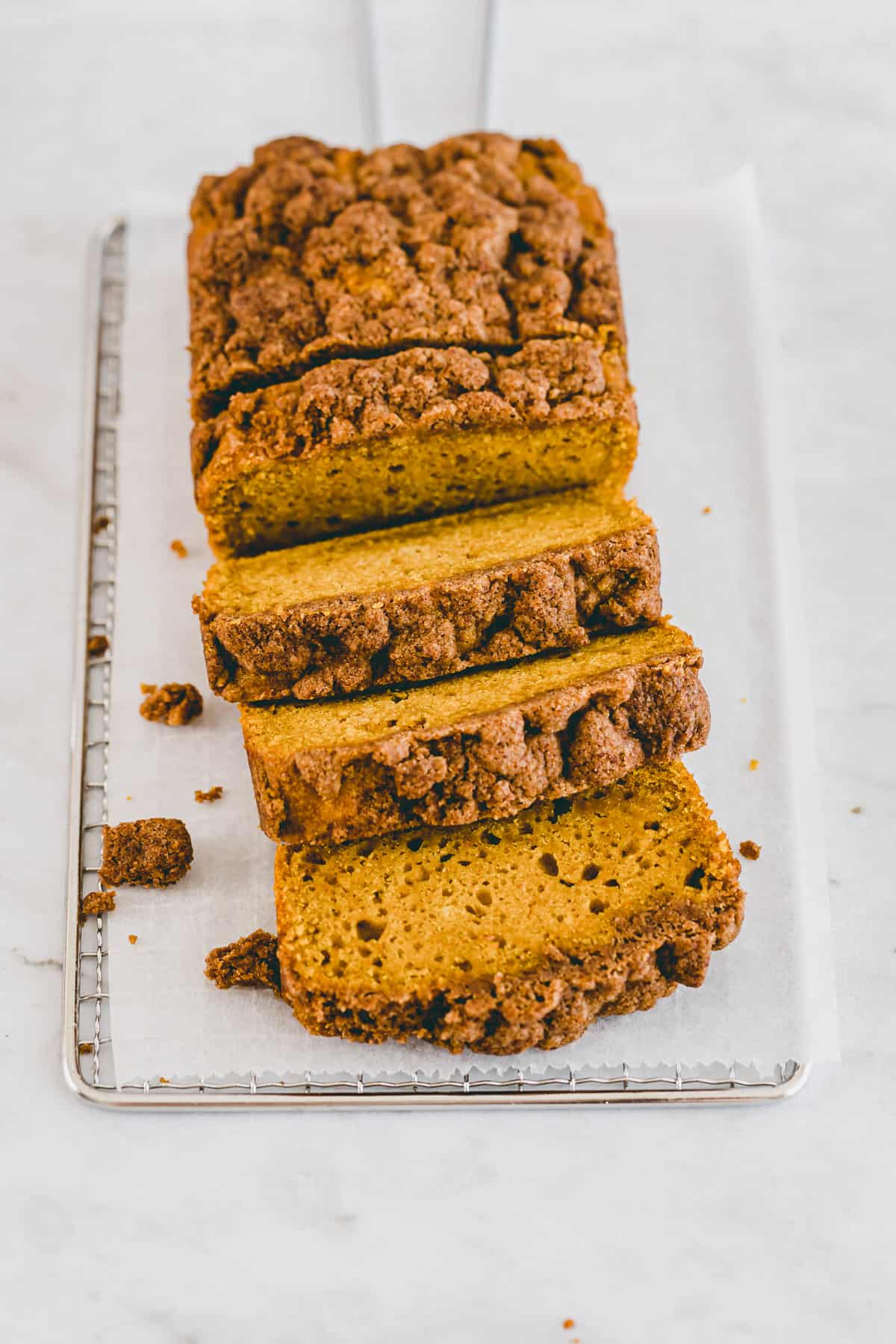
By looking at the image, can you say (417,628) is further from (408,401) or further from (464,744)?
(408,401)

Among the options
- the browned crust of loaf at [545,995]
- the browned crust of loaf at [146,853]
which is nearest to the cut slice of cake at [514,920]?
the browned crust of loaf at [545,995]

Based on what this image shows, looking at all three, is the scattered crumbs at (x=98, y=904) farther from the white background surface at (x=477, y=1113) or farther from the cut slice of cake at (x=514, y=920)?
the cut slice of cake at (x=514, y=920)

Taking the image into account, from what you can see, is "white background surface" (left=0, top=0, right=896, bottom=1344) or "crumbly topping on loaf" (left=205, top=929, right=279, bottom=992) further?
"crumbly topping on loaf" (left=205, top=929, right=279, bottom=992)

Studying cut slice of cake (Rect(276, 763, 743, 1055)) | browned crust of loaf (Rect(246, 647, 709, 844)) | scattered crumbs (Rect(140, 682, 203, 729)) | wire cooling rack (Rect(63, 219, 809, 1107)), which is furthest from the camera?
scattered crumbs (Rect(140, 682, 203, 729))

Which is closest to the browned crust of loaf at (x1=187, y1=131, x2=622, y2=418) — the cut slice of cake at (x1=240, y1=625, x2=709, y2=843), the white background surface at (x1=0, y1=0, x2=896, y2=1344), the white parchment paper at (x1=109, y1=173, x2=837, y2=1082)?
the white parchment paper at (x1=109, y1=173, x2=837, y2=1082)

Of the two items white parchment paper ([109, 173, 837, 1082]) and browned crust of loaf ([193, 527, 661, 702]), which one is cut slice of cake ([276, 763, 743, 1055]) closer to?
white parchment paper ([109, 173, 837, 1082])

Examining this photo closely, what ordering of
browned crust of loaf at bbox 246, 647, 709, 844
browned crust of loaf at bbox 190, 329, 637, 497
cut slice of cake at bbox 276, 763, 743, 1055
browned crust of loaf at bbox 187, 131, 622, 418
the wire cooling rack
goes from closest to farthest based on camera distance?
browned crust of loaf at bbox 246, 647, 709, 844
cut slice of cake at bbox 276, 763, 743, 1055
the wire cooling rack
browned crust of loaf at bbox 190, 329, 637, 497
browned crust of loaf at bbox 187, 131, 622, 418
